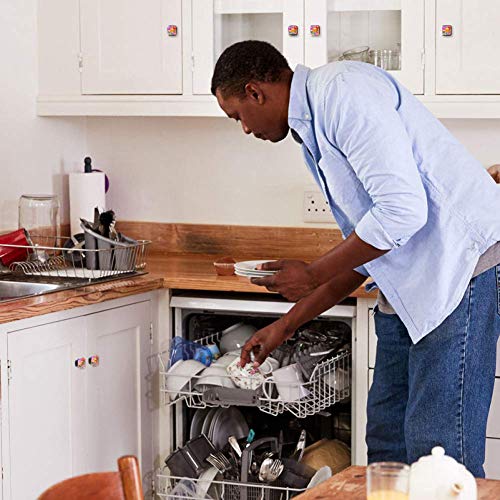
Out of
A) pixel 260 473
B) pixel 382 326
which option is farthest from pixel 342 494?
pixel 260 473

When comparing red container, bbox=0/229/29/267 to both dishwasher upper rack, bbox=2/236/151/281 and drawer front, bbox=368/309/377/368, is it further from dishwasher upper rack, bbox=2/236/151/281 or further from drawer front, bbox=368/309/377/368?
drawer front, bbox=368/309/377/368

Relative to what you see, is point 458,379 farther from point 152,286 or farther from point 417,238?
point 152,286

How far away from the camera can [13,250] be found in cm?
287

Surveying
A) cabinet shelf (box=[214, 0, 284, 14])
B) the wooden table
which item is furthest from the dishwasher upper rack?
the wooden table

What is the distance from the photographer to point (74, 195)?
3402mm

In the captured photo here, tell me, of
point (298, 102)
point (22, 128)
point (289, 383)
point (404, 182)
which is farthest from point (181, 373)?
point (404, 182)

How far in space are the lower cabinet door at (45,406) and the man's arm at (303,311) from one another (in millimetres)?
491

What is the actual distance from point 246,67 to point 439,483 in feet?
3.52

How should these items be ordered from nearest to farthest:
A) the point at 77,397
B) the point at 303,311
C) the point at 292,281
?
the point at 292,281 → the point at 303,311 → the point at 77,397

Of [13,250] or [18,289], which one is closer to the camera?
[18,289]

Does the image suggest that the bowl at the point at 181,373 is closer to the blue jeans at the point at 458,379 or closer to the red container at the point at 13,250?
the red container at the point at 13,250

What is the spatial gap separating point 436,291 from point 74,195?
1.71 meters

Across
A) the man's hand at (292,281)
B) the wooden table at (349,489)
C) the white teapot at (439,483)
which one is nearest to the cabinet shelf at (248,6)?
the man's hand at (292,281)

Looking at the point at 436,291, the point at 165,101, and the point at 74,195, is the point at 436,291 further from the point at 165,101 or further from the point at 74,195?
the point at 74,195
